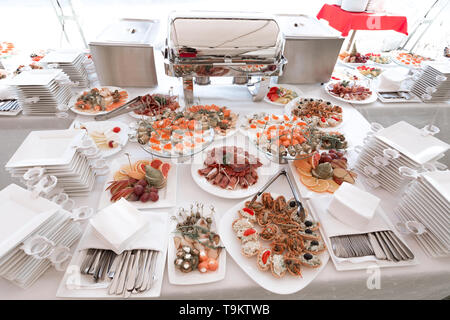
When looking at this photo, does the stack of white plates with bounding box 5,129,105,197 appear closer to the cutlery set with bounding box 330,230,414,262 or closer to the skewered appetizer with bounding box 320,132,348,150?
the cutlery set with bounding box 330,230,414,262

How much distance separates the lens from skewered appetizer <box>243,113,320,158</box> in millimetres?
1267

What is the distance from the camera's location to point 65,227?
2.97 feet

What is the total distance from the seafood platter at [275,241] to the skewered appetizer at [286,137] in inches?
10.4

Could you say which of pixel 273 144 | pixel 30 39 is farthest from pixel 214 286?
pixel 30 39

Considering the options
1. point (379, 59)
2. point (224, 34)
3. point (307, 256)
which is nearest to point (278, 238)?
point (307, 256)

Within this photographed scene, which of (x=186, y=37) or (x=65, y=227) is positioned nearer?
(x=65, y=227)

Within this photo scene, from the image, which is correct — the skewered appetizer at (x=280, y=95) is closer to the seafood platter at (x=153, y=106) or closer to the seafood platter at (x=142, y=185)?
the seafood platter at (x=153, y=106)

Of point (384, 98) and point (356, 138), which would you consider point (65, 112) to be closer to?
point (356, 138)

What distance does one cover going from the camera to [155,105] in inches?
67.7

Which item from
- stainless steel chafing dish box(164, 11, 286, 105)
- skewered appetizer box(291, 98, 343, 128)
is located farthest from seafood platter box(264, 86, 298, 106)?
stainless steel chafing dish box(164, 11, 286, 105)

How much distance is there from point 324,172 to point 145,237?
0.91m

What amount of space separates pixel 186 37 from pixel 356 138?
125 cm

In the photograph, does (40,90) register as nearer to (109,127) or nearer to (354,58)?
(109,127)

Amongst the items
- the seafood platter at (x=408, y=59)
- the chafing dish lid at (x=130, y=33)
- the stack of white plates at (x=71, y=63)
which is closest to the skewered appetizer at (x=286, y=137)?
the chafing dish lid at (x=130, y=33)
